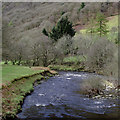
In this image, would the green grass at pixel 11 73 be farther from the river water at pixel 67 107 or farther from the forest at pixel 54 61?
the river water at pixel 67 107

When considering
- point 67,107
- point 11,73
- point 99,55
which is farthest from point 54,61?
point 67,107

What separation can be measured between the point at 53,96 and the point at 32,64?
123 feet

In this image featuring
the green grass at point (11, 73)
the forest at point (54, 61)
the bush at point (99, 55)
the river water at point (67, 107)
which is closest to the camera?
the river water at point (67, 107)

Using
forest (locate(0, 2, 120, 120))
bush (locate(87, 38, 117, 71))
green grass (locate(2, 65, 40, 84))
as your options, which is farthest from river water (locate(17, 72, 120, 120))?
bush (locate(87, 38, 117, 71))

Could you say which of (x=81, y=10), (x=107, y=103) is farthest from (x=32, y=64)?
(x=81, y=10)

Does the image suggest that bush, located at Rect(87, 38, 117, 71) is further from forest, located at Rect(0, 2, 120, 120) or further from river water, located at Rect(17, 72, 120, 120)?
river water, located at Rect(17, 72, 120, 120)

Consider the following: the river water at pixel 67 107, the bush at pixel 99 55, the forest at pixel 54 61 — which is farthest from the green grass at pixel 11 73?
the bush at pixel 99 55

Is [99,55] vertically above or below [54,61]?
above

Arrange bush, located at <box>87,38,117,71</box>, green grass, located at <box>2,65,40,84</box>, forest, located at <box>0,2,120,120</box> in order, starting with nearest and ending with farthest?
forest, located at <box>0,2,120,120</box> < green grass, located at <box>2,65,40,84</box> < bush, located at <box>87,38,117,71</box>

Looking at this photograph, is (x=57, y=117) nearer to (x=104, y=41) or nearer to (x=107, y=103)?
(x=107, y=103)

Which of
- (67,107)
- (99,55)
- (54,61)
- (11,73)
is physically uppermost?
(99,55)

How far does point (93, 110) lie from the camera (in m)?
15.6

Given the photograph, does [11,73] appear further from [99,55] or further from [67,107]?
[99,55]

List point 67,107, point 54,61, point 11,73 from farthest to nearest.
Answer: point 54,61
point 11,73
point 67,107
